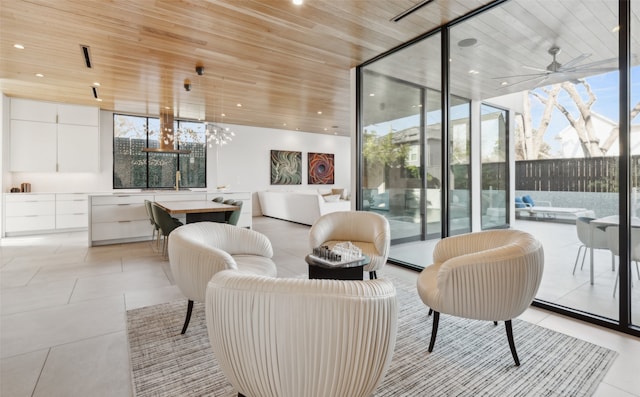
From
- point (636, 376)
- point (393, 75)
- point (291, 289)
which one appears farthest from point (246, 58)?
point (636, 376)

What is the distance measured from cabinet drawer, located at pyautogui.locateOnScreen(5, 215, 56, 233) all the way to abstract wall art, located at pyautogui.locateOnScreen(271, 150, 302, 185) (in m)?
5.54

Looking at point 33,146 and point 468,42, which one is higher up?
point 468,42

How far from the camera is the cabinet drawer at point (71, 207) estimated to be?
6.58 metres

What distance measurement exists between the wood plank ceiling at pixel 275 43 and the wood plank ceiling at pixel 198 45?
0.02 metres

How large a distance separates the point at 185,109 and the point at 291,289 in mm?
7312

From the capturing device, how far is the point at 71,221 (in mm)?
6703

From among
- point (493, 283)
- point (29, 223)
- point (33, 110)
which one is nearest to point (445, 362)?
point (493, 283)

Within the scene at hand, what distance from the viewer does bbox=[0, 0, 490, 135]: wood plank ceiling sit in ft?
10.3

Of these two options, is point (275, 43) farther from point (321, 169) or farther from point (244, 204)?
point (321, 169)

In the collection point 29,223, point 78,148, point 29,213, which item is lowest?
point 29,223

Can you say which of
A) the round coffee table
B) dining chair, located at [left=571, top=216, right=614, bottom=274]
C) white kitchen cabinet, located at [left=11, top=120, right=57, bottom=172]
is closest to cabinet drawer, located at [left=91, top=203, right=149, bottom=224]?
white kitchen cabinet, located at [left=11, top=120, right=57, bottom=172]

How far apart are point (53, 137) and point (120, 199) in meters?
2.79

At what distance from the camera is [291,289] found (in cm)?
106

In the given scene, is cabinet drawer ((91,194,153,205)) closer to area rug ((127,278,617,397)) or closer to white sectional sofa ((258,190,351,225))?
white sectional sofa ((258,190,351,225))
